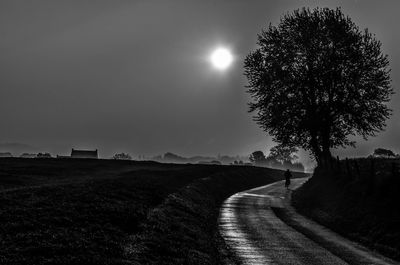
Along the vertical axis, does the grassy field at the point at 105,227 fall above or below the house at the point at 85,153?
below

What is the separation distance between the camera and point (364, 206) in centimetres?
3481

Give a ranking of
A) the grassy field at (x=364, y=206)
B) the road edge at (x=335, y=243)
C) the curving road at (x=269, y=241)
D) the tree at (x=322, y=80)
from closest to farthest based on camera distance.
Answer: the curving road at (x=269, y=241)
the road edge at (x=335, y=243)
the grassy field at (x=364, y=206)
the tree at (x=322, y=80)

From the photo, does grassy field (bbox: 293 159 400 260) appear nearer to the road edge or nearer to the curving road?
the road edge

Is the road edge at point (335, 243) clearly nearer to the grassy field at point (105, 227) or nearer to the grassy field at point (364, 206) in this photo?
the grassy field at point (364, 206)

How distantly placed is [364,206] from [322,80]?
27.4 m

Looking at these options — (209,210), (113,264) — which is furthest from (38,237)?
(209,210)

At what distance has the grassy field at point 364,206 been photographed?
28.9m

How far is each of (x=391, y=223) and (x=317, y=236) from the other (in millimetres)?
4586

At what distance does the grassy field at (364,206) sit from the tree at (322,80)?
41.9 ft

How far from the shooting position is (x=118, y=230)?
24.3m

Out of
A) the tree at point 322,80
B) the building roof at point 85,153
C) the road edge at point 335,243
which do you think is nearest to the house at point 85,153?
the building roof at point 85,153

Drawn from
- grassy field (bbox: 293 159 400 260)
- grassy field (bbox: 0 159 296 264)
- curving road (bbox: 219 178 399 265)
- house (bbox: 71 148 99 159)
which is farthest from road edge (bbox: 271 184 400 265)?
house (bbox: 71 148 99 159)

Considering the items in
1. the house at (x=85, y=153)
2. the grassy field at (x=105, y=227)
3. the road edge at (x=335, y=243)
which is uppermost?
the house at (x=85, y=153)

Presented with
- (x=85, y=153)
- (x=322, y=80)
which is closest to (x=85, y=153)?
(x=85, y=153)
